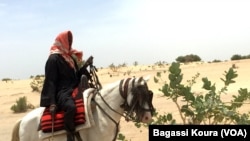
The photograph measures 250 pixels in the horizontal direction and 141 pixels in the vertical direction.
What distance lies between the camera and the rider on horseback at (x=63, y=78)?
6316 mm

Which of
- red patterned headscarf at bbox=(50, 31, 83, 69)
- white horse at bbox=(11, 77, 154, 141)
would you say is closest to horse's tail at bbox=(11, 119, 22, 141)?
white horse at bbox=(11, 77, 154, 141)

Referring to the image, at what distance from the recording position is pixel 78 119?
629 centimetres

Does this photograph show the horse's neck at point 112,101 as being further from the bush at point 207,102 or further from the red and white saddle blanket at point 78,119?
the bush at point 207,102

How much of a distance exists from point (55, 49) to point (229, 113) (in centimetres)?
273

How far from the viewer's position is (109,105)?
6387mm

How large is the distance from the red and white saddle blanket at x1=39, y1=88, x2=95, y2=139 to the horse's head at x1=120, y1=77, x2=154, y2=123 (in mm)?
556

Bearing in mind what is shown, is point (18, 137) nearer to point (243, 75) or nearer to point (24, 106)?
point (24, 106)

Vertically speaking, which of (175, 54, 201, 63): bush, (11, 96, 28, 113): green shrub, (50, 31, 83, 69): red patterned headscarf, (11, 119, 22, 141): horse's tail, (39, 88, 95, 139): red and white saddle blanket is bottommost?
(11, 96, 28, 113): green shrub

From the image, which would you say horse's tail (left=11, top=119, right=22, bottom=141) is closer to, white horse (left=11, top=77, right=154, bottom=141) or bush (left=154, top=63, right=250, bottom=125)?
white horse (left=11, top=77, right=154, bottom=141)

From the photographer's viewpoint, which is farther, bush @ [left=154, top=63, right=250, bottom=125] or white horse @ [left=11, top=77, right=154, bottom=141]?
bush @ [left=154, top=63, right=250, bottom=125]

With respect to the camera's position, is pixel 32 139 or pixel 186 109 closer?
pixel 32 139

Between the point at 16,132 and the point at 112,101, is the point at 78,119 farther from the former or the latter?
the point at 16,132

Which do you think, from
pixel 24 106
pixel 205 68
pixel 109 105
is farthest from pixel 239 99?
pixel 205 68

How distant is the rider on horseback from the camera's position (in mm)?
6316
